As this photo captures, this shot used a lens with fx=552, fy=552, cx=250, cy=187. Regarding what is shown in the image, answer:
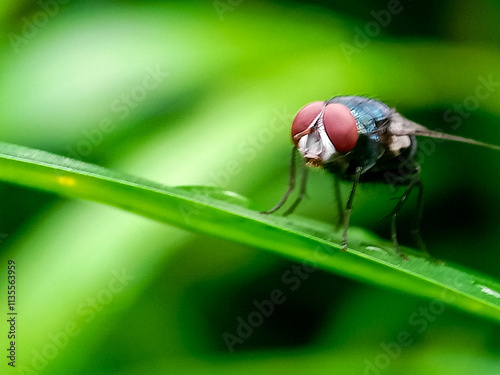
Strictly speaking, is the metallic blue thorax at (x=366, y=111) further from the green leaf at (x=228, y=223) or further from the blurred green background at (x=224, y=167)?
the green leaf at (x=228, y=223)

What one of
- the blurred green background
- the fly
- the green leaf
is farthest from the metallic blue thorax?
the green leaf

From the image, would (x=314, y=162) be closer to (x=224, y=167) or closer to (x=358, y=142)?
(x=358, y=142)

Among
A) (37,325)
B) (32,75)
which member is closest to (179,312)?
(37,325)

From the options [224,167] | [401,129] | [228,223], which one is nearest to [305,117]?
[401,129]

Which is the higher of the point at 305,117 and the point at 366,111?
the point at 305,117

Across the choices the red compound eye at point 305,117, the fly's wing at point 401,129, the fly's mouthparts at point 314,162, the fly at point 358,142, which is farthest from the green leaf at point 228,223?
the fly's wing at point 401,129

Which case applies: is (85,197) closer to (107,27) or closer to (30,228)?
(30,228)
